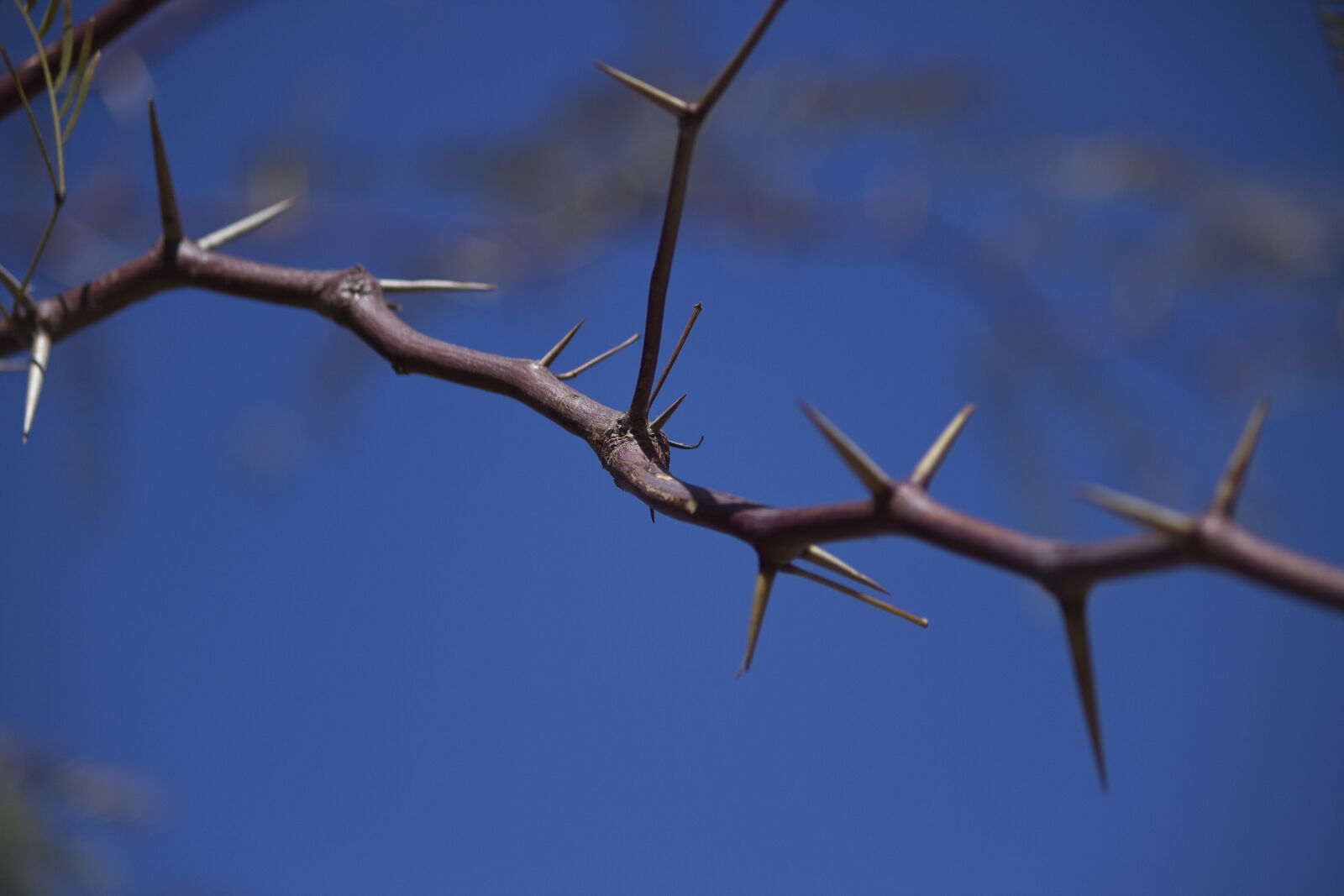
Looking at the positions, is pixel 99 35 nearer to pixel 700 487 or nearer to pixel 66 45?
pixel 66 45

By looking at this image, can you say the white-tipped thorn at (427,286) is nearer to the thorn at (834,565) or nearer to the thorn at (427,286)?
the thorn at (427,286)

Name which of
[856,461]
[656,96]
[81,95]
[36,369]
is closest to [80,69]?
[81,95]

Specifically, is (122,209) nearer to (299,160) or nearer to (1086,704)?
(299,160)

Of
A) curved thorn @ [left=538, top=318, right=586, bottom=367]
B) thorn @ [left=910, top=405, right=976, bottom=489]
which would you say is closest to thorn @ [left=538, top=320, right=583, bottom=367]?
curved thorn @ [left=538, top=318, right=586, bottom=367]

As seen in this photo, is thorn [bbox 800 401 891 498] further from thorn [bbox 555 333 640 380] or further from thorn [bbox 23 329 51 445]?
thorn [bbox 23 329 51 445]

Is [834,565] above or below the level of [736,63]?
below

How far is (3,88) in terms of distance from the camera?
444mm

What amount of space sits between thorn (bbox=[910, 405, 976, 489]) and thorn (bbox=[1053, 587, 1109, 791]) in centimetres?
5

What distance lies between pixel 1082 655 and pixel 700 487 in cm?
10

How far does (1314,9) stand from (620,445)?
0.34 metres

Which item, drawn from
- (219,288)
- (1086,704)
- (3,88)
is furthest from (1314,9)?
(3,88)

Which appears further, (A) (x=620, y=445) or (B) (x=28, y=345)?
(B) (x=28, y=345)

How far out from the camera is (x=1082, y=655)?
22cm

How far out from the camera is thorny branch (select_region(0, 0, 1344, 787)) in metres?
0.19
